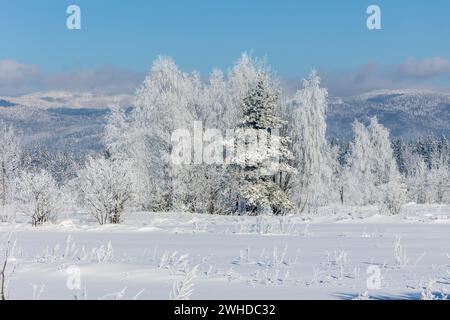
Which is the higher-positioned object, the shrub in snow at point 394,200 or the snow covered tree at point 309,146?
the snow covered tree at point 309,146

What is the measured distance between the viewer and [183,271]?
763cm

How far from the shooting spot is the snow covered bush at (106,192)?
62.5 feet

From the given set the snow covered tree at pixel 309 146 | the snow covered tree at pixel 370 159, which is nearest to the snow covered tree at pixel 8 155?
the snow covered tree at pixel 309 146

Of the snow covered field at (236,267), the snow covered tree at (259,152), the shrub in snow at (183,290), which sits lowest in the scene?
A: the snow covered field at (236,267)

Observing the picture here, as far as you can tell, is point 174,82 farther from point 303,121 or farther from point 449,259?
point 449,259

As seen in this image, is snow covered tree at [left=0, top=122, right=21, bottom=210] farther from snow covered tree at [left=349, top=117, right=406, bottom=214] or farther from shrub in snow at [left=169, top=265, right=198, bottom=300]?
shrub in snow at [left=169, top=265, right=198, bottom=300]

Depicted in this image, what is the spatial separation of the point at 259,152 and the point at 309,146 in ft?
14.5

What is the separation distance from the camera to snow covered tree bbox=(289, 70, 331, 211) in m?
30.9

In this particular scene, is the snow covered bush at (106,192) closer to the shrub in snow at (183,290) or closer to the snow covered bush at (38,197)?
the snow covered bush at (38,197)

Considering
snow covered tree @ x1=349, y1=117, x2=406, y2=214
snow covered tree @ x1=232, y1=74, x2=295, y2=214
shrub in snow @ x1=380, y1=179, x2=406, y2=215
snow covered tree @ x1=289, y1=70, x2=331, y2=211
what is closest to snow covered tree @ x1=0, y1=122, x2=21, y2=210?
snow covered tree @ x1=232, y1=74, x2=295, y2=214

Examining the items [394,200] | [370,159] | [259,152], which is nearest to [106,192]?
[259,152]

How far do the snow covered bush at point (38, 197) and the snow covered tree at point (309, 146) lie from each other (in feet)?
54.6
